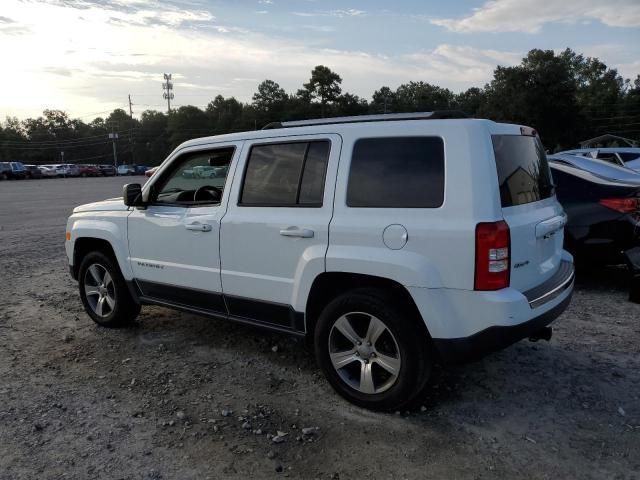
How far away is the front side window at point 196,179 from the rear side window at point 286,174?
33cm

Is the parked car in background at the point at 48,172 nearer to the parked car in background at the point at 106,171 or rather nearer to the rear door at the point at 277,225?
the parked car in background at the point at 106,171

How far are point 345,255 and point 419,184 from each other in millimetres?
653

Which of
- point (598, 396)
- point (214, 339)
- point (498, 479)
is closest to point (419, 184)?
point (498, 479)

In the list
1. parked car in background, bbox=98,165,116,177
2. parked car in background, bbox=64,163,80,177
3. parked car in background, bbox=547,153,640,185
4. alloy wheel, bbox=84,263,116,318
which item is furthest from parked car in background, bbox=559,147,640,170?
parked car in background, bbox=98,165,116,177

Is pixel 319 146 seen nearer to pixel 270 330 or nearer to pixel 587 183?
pixel 270 330

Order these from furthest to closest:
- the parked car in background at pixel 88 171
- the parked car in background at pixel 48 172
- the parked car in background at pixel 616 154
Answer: the parked car in background at pixel 88 171
the parked car in background at pixel 48 172
the parked car in background at pixel 616 154

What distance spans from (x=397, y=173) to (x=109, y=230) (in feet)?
9.99

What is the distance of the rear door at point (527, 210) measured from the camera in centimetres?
326

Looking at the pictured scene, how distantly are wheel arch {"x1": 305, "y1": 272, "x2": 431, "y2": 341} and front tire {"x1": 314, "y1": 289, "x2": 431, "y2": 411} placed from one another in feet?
0.17

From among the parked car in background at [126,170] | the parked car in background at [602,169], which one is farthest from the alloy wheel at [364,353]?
the parked car in background at [126,170]

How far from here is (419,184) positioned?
3340 millimetres

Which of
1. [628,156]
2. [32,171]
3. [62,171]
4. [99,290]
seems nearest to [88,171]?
[62,171]

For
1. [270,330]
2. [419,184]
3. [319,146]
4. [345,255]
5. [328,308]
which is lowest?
[270,330]

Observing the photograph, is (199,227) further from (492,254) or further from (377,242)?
(492,254)
